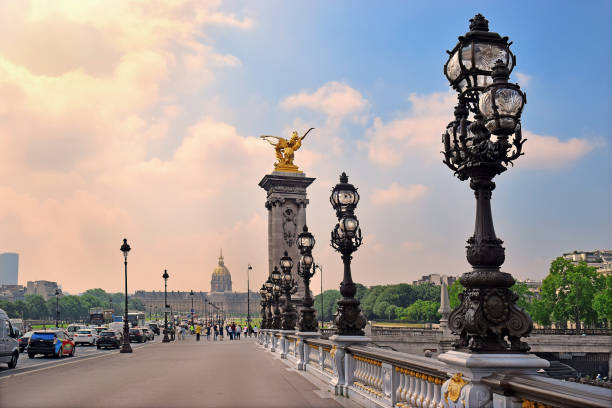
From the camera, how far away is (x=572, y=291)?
109250 mm

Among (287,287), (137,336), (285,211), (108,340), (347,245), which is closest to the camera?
(347,245)

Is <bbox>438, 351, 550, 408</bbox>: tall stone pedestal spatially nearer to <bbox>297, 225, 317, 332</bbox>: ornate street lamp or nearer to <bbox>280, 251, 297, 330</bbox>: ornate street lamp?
<bbox>297, 225, 317, 332</bbox>: ornate street lamp

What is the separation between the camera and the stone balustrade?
223 inches

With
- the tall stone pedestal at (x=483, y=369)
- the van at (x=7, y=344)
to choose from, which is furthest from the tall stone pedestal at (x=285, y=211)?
the tall stone pedestal at (x=483, y=369)

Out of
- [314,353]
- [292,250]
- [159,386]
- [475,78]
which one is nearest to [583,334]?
[292,250]

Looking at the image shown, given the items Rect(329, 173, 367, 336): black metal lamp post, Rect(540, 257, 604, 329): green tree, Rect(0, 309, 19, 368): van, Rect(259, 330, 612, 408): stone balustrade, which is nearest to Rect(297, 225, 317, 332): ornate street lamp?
Rect(259, 330, 612, 408): stone balustrade

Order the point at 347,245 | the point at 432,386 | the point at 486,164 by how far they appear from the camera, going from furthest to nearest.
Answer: the point at 347,245
the point at 432,386
the point at 486,164

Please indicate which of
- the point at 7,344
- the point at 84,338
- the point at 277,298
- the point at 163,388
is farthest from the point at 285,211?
the point at 163,388

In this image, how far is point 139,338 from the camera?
70.5 meters

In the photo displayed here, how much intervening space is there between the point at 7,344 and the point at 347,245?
1739 centimetres

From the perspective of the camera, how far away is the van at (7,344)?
27.7 meters

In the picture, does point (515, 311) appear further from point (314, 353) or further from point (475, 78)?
point (314, 353)

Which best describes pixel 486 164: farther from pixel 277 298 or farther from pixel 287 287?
pixel 277 298

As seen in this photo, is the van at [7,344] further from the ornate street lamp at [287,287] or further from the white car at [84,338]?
the white car at [84,338]
